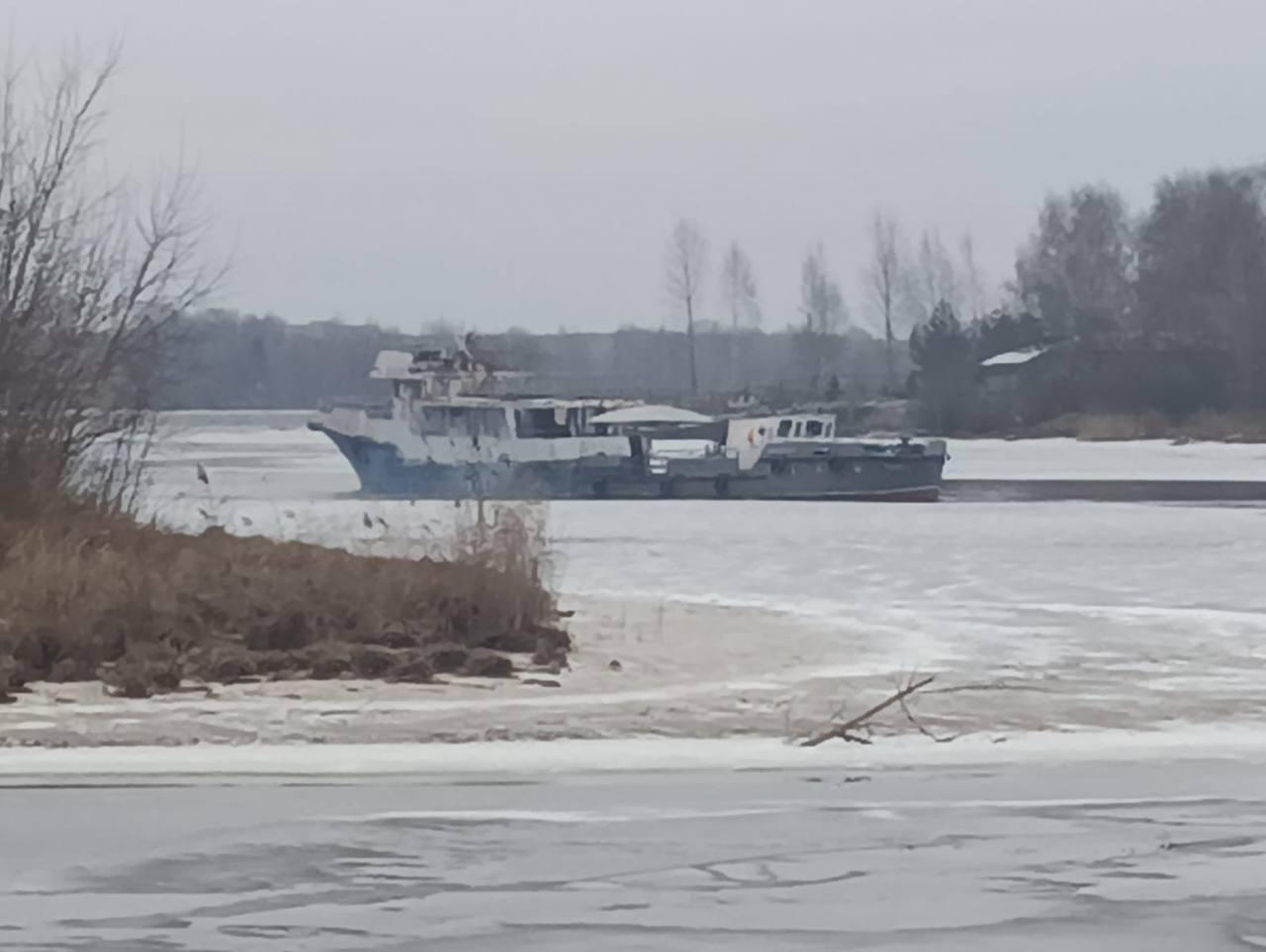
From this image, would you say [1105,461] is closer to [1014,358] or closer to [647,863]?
[1014,358]

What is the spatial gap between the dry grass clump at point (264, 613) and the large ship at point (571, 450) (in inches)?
1386

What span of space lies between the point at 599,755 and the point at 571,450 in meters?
48.7

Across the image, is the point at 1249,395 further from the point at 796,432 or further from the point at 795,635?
the point at 795,635

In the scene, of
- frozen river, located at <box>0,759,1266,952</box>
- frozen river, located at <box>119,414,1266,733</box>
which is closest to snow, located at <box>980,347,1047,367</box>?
frozen river, located at <box>119,414,1266,733</box>

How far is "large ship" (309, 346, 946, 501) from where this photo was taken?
57.4 metres

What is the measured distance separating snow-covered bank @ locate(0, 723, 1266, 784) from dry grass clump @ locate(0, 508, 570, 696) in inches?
84.4

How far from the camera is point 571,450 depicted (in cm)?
6034

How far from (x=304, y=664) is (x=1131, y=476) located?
158 ft

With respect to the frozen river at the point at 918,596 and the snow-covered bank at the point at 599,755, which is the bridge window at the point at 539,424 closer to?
the frozen river at the point at 918,596

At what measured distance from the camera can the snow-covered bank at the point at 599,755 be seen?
11.2 m

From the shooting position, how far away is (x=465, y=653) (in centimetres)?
1514

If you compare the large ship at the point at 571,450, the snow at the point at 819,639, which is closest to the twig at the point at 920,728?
the snow at the point at 819,639

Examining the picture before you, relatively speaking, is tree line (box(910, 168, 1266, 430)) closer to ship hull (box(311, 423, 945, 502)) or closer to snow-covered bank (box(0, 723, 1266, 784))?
ship hull (box(311, 423, 945, 502))

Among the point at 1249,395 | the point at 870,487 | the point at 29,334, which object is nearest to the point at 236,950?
the point at 29,334
